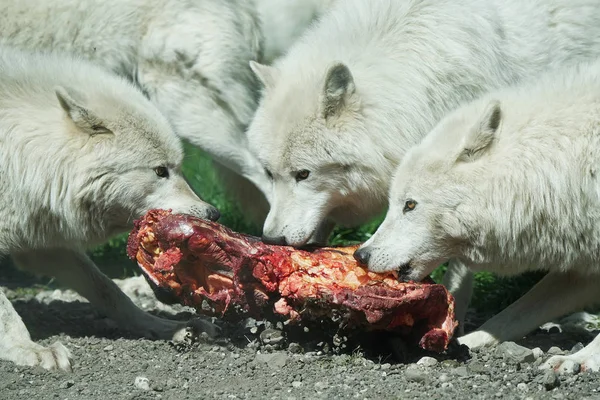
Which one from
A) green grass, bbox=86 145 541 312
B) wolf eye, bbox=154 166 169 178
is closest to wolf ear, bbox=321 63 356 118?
wolf eye, bbox=154 166 169 178

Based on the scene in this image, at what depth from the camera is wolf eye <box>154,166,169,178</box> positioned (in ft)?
17.9

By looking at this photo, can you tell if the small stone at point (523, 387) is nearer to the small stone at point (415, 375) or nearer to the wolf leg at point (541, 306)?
the small stone at point (415, 375)

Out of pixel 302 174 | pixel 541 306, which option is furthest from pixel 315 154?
pixel 541 306

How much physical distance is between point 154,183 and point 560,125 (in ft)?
7.73

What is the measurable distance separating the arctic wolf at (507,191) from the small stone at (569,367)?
0.04 metres

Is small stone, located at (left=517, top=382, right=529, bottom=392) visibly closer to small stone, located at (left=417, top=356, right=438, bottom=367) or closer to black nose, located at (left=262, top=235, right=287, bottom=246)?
small stone, located at (left=417, top=356, right=438, bottom=367)

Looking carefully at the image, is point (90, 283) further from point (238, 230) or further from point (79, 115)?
point (238, 230)

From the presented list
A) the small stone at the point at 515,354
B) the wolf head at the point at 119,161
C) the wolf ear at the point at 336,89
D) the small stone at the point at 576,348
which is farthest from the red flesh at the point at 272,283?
the wolf ear at the point at 336,89

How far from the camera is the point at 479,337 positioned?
5.20m

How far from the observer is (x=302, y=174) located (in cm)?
568

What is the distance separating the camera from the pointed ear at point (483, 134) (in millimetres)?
4652

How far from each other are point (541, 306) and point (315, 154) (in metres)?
1.62

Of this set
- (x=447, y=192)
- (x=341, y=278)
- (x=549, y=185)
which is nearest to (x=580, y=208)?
(x=549, y=185)

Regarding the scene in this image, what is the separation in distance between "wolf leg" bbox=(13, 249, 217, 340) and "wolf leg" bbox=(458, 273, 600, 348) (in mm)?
1919
